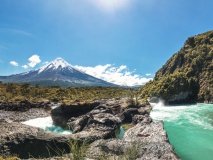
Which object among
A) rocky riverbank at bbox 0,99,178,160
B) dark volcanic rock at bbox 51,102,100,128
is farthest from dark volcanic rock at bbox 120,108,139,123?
dark volcanic rock at bbox 51,102,100,128

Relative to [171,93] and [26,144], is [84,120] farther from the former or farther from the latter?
[171,93]

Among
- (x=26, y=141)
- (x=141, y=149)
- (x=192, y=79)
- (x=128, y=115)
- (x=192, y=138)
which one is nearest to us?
(x=141, y=149)

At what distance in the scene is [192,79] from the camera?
102250 millimetres

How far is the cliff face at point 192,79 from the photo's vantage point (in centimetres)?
9538

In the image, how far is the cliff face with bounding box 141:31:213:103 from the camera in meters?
95.4

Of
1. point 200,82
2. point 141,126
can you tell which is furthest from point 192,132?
point 200,82

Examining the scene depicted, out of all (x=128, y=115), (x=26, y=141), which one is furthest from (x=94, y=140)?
(x=128, y=115)

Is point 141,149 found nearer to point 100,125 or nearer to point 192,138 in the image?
point 100,125

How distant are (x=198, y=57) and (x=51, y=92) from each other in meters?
67.3

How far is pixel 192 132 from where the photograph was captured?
39.0 metres

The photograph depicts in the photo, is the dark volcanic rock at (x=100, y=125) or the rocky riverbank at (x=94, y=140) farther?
the dark volcanic rock at (x=100, y=125)

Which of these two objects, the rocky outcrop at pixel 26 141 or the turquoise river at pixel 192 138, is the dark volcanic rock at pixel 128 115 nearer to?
the turquoise river at pixel 192 138

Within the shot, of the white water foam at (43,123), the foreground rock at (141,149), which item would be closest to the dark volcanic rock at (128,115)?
the white water foam at (43,123)

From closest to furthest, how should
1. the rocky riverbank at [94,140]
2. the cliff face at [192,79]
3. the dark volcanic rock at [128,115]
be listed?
the rocky riverbank at [94,140]
the dark volcanic rock at [128,115]
the cliff face at [192,79]
